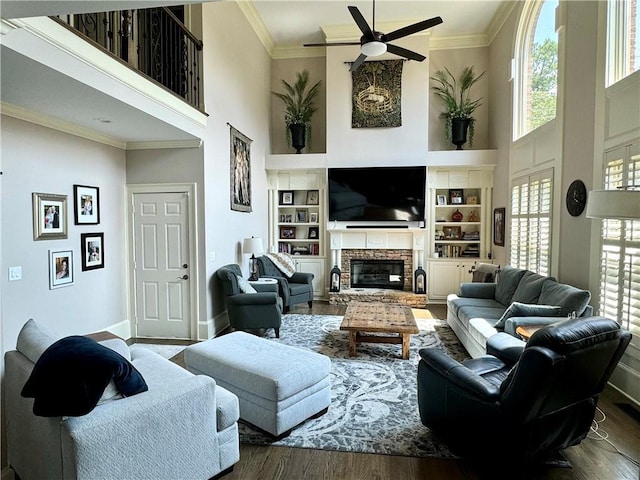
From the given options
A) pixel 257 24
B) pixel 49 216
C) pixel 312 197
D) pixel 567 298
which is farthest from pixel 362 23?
pixel 49 216

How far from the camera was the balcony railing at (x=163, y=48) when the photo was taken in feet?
13.0

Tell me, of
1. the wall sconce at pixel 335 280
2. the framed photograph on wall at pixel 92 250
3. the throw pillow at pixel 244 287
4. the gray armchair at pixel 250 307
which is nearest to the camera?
the framed photograph on wall at pixel 92 250

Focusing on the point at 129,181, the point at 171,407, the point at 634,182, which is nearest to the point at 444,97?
the point at 634,182

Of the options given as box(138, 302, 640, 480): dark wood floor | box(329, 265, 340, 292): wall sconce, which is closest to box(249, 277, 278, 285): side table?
box(329, 265, 340, 292): wall sconce

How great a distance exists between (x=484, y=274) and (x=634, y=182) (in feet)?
9.48

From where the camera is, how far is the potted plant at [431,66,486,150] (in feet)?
23.1

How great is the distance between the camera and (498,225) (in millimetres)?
6574

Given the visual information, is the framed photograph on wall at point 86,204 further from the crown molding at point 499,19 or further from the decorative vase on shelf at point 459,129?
the crown molding at point 499,19

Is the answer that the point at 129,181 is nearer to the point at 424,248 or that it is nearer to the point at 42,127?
the point at 42,127

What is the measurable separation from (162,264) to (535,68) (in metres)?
6.06

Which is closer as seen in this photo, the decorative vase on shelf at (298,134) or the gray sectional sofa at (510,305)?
the gray sectional sofa at (510,305)

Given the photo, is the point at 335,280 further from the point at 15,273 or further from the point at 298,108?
the point at 15,273

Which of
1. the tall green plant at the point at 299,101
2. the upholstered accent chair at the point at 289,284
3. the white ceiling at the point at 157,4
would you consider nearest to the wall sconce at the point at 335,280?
the upholstered accent chair at the point at 289,284

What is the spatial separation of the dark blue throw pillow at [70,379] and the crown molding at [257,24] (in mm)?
5955
